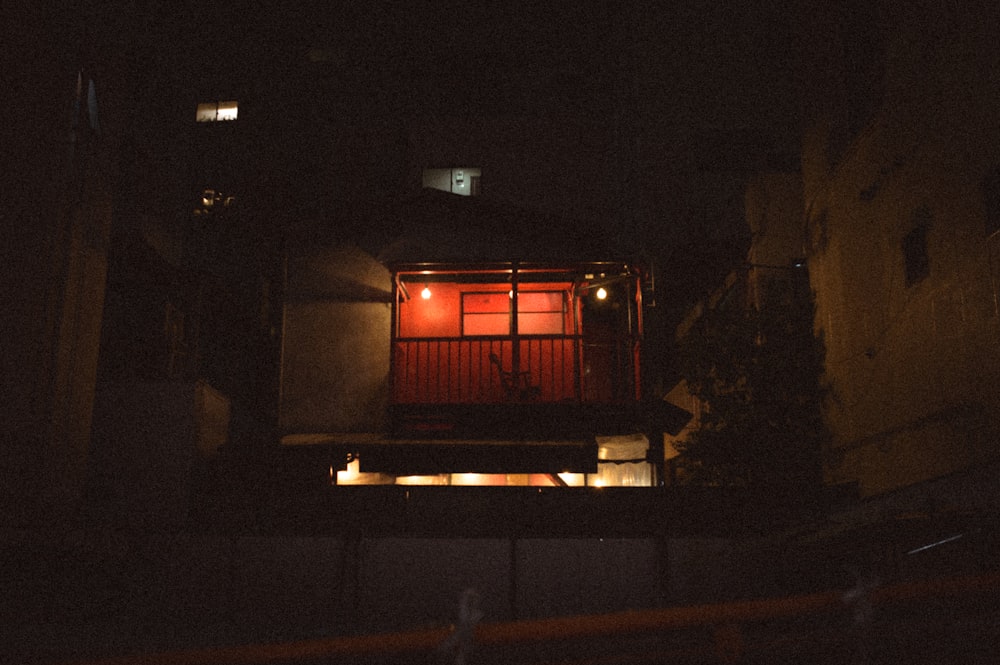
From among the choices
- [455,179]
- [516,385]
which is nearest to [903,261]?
[516,385]

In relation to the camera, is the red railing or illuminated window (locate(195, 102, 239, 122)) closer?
the red railing

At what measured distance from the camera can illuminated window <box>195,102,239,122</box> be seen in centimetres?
1811

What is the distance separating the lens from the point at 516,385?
1282 cm

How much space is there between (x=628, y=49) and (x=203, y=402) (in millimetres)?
15381

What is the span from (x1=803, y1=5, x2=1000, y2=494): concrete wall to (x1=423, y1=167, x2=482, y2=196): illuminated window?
9.08 m

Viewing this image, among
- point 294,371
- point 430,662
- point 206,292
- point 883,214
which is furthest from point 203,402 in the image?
point 883,214

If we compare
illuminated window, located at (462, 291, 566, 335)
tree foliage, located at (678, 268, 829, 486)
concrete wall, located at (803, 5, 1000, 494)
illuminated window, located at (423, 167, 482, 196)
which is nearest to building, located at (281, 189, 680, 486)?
illuminated window, located at (462, 291, 566, 335)

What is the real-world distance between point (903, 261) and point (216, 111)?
1667cm

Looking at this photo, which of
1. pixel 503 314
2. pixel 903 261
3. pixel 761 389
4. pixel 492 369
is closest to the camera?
pixel 903 261

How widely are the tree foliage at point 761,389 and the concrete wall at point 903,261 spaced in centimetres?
39

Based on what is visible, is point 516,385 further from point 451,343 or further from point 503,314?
point 503,314

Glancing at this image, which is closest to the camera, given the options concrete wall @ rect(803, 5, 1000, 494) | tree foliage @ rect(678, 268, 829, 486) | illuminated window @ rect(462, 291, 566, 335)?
concrete wall @ rect(803, 5, 1000, 494)

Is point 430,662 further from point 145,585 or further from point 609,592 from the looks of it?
point 145,585

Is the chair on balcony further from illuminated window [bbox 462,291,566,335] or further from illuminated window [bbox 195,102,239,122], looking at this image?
illuminated window [bbox 195,102,239,122]
